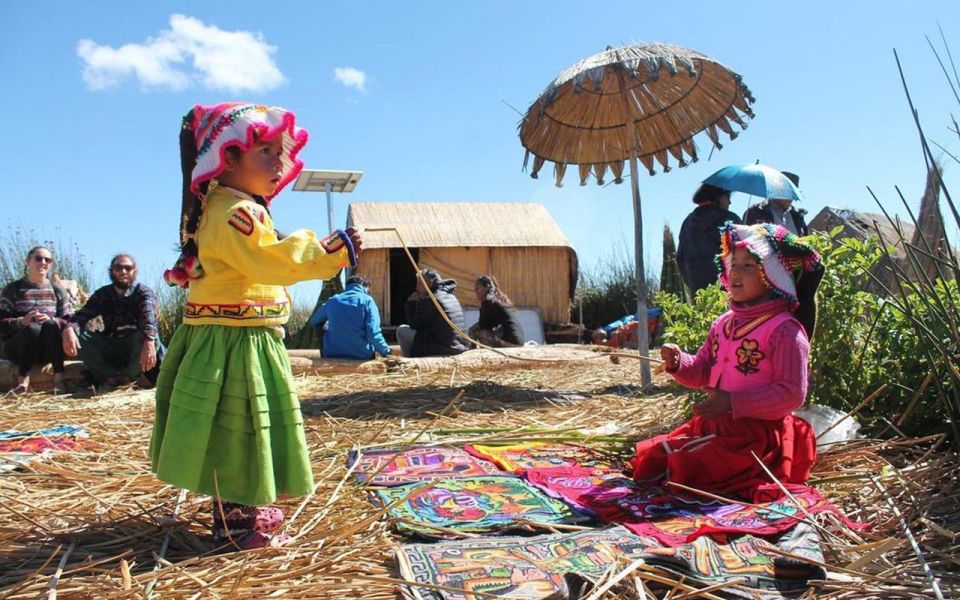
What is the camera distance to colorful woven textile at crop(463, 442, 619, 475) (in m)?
3.55

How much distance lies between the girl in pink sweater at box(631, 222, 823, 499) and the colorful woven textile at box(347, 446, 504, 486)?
759 millimetres

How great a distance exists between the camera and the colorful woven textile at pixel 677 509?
250 cm

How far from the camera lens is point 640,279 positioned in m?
6.48

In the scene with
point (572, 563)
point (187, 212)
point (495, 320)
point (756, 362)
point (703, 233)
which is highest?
point (703, 233)

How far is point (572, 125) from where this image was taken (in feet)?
22.7

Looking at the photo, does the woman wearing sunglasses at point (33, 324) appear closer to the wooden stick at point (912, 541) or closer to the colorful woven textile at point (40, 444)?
the colorful woven textile at point (40, 444)

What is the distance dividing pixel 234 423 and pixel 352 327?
232 inches

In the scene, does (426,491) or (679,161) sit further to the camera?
(679,161)

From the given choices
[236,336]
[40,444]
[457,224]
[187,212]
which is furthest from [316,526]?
[457,224]

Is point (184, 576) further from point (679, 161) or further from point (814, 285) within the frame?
point (679, 161)

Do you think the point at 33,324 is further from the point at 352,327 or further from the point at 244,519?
the point at 244,519

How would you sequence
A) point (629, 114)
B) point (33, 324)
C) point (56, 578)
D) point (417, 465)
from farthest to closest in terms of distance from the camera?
point (33, 324)
point (629, 114)
point (417, 465)
point (56, 578)

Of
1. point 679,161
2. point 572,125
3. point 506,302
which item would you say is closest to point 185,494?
point 572,125

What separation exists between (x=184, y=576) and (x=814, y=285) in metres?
2.58
